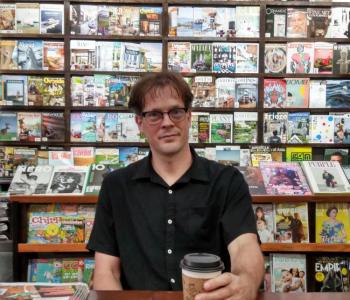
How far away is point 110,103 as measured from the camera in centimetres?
407

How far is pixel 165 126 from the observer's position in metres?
1.42

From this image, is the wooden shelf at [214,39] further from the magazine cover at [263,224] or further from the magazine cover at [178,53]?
the magazine cover at [263,224]

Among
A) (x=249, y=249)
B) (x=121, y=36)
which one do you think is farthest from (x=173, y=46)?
(x=249, y=249)

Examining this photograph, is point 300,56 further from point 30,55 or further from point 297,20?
point 30,55

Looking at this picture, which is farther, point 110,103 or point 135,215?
point 110,103

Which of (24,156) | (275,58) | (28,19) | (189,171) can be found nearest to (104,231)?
(189,171)

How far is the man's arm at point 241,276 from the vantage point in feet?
2.97

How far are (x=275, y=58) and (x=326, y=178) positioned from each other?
2.07m

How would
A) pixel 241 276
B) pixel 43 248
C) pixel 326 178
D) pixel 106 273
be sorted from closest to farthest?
pixel 241 276, pixel 106 273, pixel 43 248, pixel 326 178

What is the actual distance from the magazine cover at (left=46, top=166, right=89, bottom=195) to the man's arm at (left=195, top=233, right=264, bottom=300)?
1.10 meters

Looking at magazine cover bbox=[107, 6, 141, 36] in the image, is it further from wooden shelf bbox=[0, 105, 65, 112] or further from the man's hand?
the man's hand

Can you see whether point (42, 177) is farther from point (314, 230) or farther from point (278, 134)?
point (278, 134)

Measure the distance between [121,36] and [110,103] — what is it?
2.13ft

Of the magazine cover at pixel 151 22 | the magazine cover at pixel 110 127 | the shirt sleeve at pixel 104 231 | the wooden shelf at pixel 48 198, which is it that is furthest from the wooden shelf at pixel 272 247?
the magazine cover at pixel 151 22
